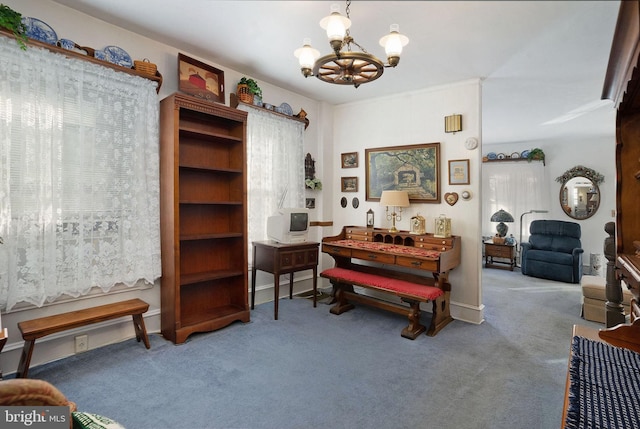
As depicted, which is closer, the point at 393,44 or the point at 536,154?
the point at 393,44

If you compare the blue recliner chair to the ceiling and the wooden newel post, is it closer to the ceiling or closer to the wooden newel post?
the ceiling

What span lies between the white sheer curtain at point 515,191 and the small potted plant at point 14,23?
23.0ft

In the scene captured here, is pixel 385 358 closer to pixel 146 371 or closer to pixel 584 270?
pixel 146 371

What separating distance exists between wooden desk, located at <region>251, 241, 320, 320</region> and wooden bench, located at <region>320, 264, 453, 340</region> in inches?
11.8

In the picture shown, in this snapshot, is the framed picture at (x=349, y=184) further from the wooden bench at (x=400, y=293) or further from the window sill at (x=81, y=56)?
the window sill at (x=81, y=56)

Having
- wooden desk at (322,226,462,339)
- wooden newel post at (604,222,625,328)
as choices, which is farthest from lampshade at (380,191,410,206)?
wooden newel post at (604,222,625,328)

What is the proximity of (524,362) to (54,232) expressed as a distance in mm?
3467

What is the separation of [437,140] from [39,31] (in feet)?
11.2

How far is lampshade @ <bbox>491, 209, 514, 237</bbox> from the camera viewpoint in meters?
5.83

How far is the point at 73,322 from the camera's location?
6.70 feet

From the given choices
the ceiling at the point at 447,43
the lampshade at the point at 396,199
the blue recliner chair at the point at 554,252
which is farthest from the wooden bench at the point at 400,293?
the blue recliner chair at the point at 554,252

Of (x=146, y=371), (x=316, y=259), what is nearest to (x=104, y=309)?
(x=146, y=371)

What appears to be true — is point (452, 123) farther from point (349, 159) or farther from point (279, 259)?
point (279, 259)

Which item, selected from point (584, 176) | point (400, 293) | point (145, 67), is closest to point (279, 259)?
point (400, 293)
